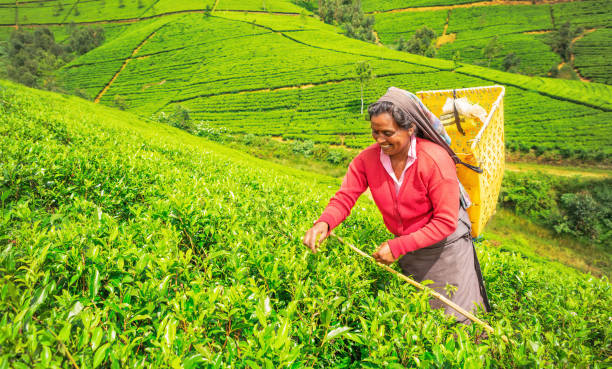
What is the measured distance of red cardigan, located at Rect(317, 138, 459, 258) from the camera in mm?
2053

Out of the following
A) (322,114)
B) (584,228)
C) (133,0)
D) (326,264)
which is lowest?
(584,228)

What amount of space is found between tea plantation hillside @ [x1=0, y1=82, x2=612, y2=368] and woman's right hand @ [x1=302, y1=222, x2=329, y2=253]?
0.42ft

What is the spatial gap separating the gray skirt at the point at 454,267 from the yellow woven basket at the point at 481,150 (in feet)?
0.94

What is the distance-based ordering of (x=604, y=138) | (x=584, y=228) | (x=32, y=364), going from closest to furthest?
(x=32, y=364) → (x=584, y=228) → (x=604, y=138)

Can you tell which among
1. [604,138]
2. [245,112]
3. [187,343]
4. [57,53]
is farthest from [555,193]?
[57,53]

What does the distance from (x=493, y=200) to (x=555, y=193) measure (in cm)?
2819

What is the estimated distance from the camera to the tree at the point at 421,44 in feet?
195

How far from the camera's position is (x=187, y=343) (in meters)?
1.25

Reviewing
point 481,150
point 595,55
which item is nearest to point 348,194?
point 481,150

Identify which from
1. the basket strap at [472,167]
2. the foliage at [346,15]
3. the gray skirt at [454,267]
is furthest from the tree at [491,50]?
the gray skirt at [454,267]

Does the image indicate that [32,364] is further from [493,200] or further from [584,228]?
[584,228]

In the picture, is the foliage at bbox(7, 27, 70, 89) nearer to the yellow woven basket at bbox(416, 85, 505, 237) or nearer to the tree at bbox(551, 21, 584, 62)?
the yellow woven basket at bbox(416, 85, 505, 237)

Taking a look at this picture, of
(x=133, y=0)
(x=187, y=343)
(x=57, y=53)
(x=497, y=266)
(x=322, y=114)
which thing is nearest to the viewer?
(x=187, y=343)

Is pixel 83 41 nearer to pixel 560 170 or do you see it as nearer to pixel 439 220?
pixel 439 220
